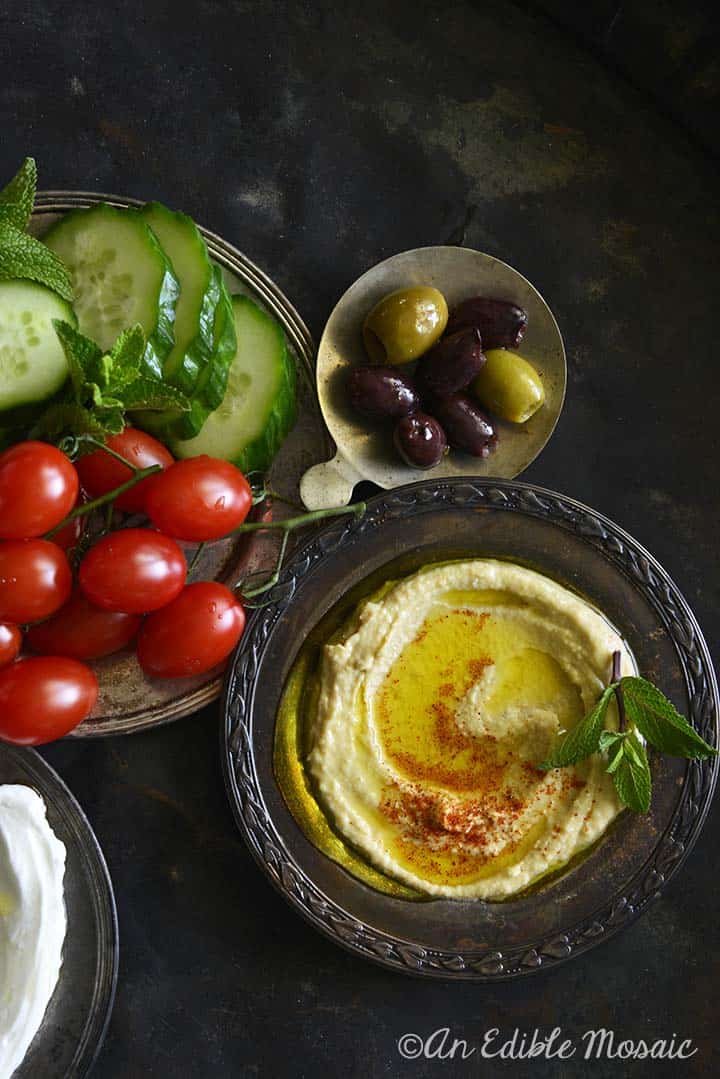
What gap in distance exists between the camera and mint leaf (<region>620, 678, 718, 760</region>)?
7.00 feet

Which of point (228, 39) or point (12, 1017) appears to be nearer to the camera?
point (12, 1017)

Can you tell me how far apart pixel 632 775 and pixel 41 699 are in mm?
1337

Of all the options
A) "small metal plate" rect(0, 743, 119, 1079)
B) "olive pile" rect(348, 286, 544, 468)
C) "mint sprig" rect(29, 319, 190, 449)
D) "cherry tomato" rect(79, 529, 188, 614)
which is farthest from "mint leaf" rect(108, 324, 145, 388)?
"small metal plate" rect(0, 743, 119, 1079)

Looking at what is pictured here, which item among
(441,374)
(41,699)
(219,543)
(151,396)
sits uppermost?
(441,374)

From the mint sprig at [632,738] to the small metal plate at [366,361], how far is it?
61 cm

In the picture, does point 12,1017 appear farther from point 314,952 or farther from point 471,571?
point 471,571

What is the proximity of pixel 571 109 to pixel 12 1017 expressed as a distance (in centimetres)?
261

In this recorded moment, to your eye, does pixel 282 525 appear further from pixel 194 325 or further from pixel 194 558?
pixel 194 325

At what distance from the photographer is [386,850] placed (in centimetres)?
221

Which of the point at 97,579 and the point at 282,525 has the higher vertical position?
the point at 282,525

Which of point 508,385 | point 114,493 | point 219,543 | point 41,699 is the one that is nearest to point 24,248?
point 114,493

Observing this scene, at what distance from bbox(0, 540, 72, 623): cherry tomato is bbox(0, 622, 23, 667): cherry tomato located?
53 millimetres

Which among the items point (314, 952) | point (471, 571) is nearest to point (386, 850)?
point (314, 952)

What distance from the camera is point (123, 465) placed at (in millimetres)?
2041
